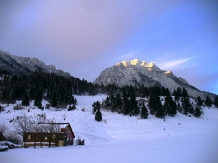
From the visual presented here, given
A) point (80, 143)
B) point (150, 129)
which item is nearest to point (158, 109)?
point (150, 129)

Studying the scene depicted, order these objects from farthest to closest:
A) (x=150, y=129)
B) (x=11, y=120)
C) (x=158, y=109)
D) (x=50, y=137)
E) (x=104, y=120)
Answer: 1. (x=158, y=109)
2. (x=104, y=120)
3. (x=150, y=129)
4. (x=11, y=120)
5. (x=50, y=137)

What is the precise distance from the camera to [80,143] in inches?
1352

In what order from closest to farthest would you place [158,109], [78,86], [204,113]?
[158,109], [204,113], [78,86]

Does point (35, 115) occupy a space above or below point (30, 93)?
below

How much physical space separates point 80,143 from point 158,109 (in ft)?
119

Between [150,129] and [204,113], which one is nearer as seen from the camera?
[150,129]

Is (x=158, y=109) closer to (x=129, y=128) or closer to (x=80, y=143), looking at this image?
(x=129, y=128)

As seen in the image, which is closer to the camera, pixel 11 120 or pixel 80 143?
pixel 80 143

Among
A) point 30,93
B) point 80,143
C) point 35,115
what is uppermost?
point 30,93

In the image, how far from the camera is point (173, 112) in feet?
219

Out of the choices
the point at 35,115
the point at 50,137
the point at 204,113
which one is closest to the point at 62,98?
the point at 35,115

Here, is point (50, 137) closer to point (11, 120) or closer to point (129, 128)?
point (11, 120)

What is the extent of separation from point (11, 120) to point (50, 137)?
18.9 meters

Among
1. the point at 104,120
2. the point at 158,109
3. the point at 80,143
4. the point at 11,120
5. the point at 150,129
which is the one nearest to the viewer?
the point at 80,143
